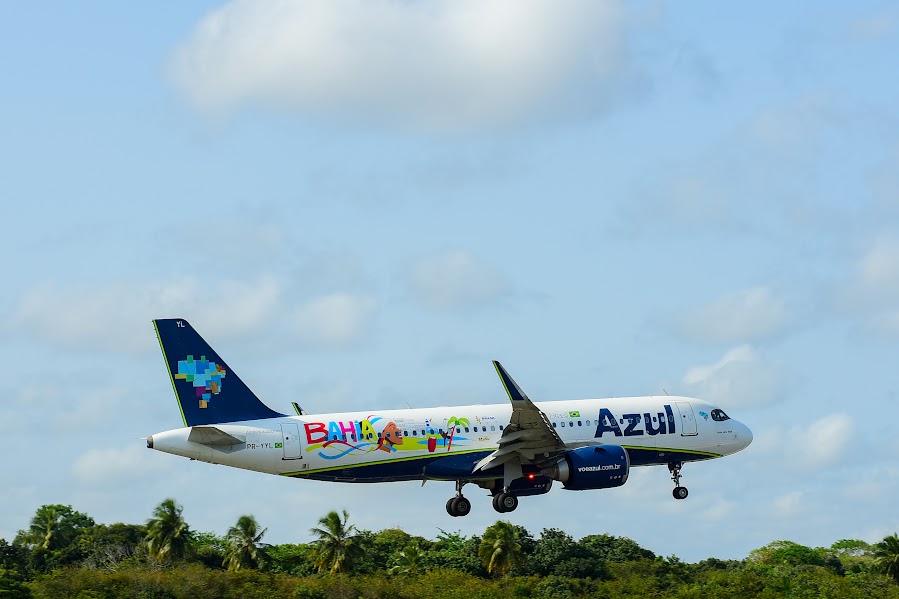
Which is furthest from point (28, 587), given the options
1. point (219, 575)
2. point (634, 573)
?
point (634, 573)

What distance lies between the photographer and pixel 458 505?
71.5 meters

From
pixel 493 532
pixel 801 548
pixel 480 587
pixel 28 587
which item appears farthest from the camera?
pixel 801 548

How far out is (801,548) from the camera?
17662 cm

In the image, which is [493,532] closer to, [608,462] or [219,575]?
[219,575]

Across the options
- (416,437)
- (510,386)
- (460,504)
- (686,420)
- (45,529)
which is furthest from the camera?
(45,529)

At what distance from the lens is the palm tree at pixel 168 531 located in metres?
96.9

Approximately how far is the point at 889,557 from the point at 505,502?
54664 mm

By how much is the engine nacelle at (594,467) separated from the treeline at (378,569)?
20410mm

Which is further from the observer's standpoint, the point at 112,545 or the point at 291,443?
the point at 112,545

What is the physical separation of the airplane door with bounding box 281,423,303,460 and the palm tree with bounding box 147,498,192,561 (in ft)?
→ 112

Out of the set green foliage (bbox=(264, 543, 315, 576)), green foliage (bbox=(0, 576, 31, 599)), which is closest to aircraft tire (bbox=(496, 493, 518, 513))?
green foliage (bbox=(0, 576, 31, 599))

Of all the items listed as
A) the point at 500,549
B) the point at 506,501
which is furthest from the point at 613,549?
the point at 506,501

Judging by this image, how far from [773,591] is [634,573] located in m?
10.3

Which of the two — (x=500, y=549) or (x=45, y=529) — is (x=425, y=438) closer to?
(x=500, y=549)
